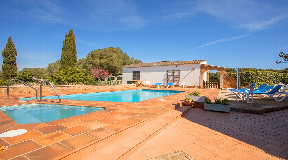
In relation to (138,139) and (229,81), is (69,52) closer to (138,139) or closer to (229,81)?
(229,81)

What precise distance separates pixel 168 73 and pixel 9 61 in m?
19.9

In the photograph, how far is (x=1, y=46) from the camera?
18562 mm

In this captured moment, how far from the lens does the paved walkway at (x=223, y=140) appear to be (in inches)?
78.4

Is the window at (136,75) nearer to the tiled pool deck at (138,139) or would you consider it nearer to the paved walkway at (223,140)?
the paved walkway at (223,140)

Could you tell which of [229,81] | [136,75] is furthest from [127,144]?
[136,75]

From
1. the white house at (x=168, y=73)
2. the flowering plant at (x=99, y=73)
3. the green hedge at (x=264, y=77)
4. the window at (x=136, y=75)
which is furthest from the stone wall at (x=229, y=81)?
the flowering plant at (x=99, y=73)

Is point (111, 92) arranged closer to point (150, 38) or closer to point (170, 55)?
point (150, 38)

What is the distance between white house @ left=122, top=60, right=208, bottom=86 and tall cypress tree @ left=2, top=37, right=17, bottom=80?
14225mm

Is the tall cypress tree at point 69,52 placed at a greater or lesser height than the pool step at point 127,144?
greater

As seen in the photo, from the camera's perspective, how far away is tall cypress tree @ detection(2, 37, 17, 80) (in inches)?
719

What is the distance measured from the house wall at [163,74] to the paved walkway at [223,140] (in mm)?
11332

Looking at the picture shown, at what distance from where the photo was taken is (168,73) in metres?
16.1

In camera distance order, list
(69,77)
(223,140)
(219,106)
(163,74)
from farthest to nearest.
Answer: (163,74) < (69,77) < (219,106) < (223,140)

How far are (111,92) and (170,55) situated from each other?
53.6 ft
